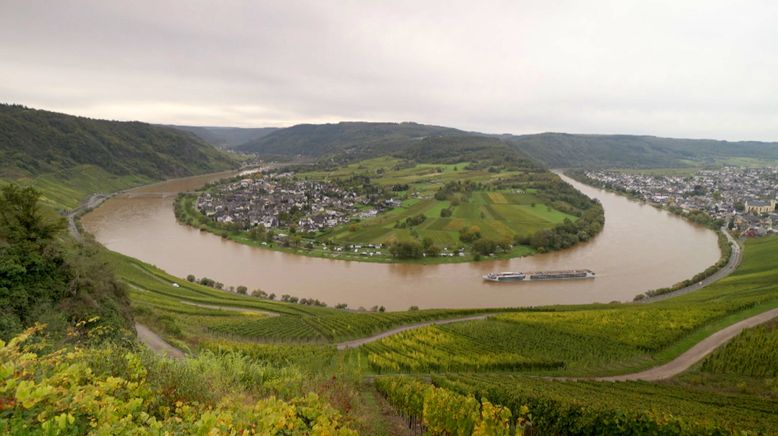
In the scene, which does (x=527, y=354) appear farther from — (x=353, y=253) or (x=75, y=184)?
(x=75, y=184)

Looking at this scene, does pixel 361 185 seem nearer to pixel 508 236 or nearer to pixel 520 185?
pixel 520 185

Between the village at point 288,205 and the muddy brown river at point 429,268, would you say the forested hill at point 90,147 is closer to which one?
the village at point 288,205

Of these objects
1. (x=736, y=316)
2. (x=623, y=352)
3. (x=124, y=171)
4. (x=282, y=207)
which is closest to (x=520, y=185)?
(x=282, y=207)

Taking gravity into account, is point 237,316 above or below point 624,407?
below

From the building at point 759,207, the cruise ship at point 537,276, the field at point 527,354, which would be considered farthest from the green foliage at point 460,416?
the building at point 759,207

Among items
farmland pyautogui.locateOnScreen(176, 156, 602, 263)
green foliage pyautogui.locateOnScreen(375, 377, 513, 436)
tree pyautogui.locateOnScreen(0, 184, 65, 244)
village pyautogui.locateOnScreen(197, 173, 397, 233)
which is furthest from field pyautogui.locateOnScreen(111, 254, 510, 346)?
village pyautogui.locateOnScreen(197, 173, 397, 233)

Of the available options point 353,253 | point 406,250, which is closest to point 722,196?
point 406,250
